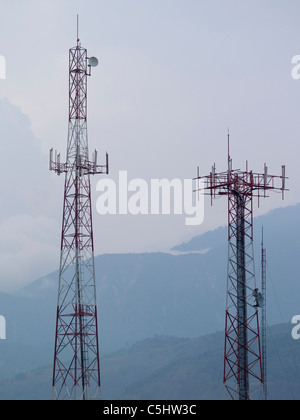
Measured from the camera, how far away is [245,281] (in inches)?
2338

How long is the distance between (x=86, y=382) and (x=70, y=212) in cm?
1288
